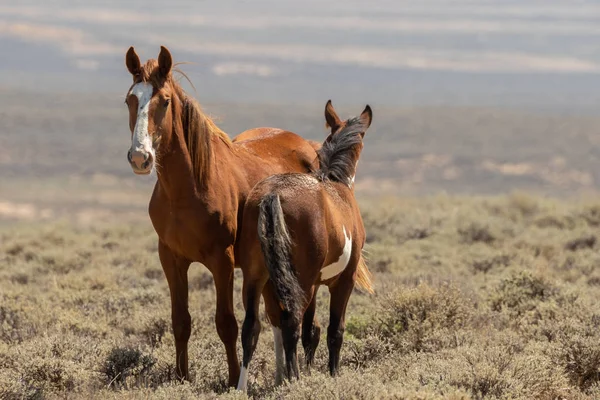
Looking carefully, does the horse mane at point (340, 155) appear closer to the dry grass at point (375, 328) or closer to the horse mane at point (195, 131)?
the horse mane at point (195, 131)

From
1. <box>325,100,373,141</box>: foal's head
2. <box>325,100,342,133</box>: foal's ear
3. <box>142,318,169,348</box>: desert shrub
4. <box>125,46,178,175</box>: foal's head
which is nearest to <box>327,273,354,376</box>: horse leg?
<box>325,100,373,141</box>: foal's head

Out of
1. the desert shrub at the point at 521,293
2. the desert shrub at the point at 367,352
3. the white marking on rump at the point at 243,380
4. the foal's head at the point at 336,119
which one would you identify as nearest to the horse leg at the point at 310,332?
the desert shrub at the point at 367,352

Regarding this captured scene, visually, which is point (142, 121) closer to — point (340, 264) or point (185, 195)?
point (185, 195)

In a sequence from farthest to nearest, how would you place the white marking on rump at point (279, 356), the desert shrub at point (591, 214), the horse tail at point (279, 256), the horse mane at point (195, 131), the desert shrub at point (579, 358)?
1. the desert shrub at point (591, 214)
2. the desert shrub at point (579, 358)
3. the horse mane at point (195, 131)
4. the white marking on rump at point (279, 356)
5. the horse tail at point (279, 256)

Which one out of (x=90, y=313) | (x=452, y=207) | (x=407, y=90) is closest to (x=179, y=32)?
(x=407, y=90)

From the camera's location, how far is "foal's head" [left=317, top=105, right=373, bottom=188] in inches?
267

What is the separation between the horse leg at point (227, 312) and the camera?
256 inches

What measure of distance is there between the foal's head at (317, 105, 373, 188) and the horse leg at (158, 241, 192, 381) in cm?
125

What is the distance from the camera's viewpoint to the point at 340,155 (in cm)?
688

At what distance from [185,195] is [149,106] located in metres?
0.72

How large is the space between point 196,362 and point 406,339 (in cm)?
183

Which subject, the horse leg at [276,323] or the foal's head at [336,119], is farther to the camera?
the foal's head at [336,119]

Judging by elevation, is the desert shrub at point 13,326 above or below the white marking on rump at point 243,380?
below

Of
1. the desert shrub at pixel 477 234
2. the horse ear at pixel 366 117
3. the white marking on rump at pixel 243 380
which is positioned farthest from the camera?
the desert shrub at pixel 477 234
